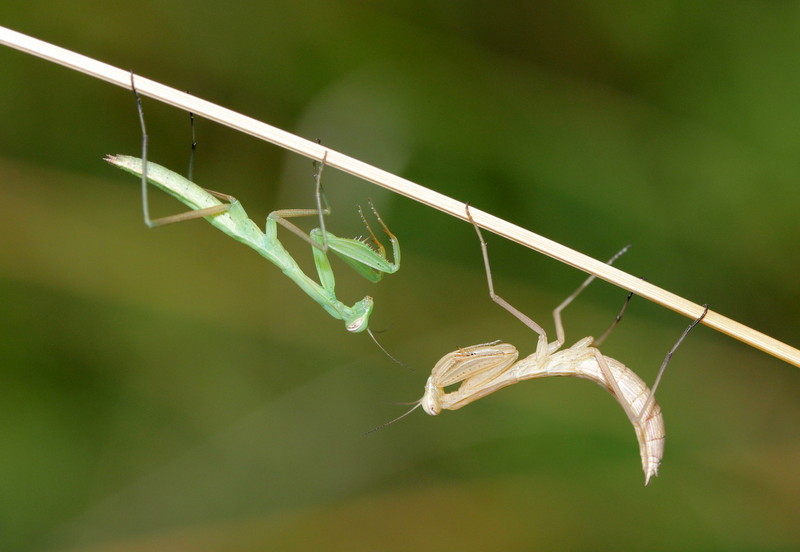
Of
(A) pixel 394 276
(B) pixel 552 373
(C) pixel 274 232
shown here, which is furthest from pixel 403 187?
(A) pixel 394 276

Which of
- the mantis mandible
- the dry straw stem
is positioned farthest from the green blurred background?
the dry straw stem

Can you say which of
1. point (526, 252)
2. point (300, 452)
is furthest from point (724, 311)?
point (300, 452)

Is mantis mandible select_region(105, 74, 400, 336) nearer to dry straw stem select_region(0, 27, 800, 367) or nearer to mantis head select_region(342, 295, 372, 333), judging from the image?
mantis head select_region(342, 295, 372, 333)

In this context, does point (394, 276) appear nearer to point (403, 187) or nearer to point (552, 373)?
point (552, 373)

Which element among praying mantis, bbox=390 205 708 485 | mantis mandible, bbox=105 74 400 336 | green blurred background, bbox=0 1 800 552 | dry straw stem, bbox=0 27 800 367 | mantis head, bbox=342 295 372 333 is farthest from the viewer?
green blurred background, bbox=0 1 800 552

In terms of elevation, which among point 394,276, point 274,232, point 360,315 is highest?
point 394,276

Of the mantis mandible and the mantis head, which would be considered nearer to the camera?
the mantis mandible

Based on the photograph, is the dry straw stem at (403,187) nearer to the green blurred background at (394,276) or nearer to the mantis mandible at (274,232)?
the mantis mandible at (274,232)
